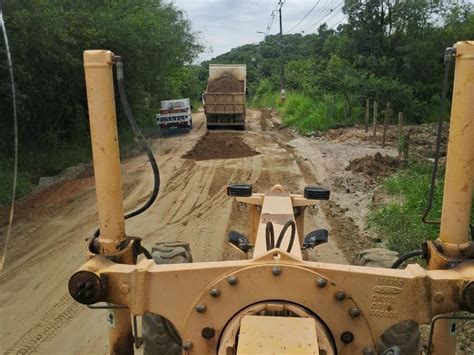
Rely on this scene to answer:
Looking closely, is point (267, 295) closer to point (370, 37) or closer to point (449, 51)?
point (449, 51)

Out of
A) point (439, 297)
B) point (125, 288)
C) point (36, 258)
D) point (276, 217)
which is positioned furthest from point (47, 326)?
point (439, 297)

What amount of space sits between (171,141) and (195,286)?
19.2m

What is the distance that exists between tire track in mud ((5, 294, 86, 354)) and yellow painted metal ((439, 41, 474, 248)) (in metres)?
4.42

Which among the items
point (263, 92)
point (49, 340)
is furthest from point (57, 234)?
point (263, 92)

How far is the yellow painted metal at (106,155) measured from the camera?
7.82ft

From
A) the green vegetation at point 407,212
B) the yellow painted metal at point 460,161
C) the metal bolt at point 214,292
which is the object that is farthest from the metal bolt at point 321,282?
the green vegetation at point 407,212

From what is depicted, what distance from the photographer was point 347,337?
223 cm

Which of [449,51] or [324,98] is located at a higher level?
[449,51]

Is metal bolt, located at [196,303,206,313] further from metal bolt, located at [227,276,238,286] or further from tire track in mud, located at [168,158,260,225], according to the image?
tire track in mud, located at [168,158,260,225]

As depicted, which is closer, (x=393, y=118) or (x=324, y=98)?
(x=393, y=118)

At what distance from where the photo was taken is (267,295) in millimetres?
2193

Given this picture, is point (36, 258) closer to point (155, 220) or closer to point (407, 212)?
point (155, 220)

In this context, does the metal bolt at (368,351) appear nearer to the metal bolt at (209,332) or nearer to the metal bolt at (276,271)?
the metal bolt at (276,271)

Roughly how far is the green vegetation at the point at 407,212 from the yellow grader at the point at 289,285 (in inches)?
190
